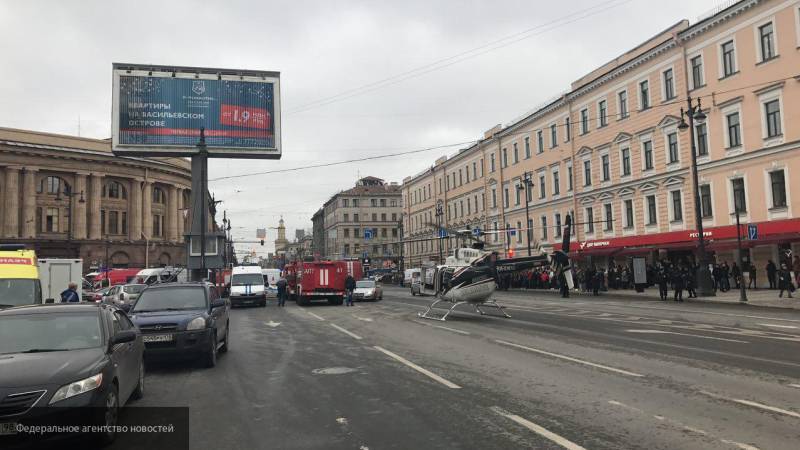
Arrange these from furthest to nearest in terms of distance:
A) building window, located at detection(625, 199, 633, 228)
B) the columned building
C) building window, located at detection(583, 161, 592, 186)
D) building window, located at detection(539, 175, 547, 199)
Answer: the columned building, building window, located at detection(539, 175, 547, 199), building window, located at detection(583, 161, 592, 186), building window, located at detection(625, 199, 633, 228)

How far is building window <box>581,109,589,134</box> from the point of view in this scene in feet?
159

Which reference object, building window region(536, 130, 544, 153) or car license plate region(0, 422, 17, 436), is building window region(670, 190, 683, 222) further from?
car license plate region(0, 422, 17, 436)

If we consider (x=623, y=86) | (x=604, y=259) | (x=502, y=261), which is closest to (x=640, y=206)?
(x=604, y=259)

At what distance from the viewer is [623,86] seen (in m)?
43.5

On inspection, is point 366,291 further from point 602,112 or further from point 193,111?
point 602,112

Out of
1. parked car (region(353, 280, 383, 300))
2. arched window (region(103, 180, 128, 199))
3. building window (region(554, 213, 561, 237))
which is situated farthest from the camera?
arched window (region(103, 180, 128, 199))

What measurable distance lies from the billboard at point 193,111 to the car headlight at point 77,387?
100ft

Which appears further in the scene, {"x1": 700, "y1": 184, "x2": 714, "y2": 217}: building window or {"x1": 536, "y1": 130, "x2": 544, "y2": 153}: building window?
{"x1": 536, "y1": 130, "x2": 544, "y2": 153}: building window

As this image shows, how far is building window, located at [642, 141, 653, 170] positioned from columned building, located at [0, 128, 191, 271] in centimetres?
5199

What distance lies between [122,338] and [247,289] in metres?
26.6

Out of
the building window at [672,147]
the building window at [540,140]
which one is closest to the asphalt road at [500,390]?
the building window at [672,147]

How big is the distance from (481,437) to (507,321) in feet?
46.7

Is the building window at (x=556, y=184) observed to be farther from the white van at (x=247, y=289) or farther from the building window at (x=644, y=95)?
the white van at (x=247, y=289)

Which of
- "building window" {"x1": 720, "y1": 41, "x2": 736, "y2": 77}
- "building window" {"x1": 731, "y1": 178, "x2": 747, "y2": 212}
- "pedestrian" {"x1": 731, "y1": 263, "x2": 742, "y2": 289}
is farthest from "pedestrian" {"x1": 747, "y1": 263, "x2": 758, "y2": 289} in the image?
"building window" {"x1": 720, "y1": 41, "x2": 736, "y2": 77}
